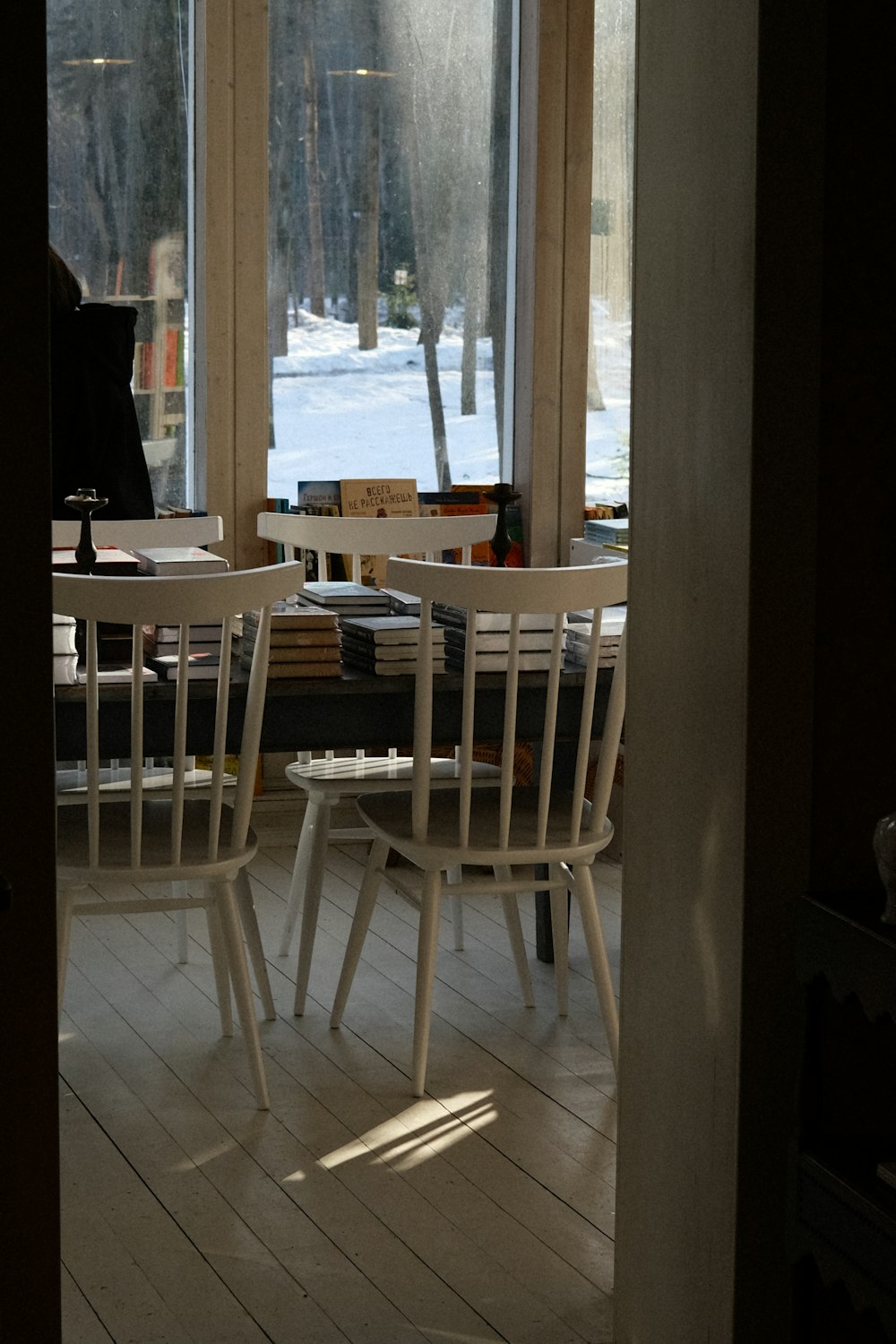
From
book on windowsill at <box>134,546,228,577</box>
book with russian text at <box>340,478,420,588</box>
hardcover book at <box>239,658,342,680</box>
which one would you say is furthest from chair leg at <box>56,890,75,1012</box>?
book with russian text at <box>340,478,420,588</box>

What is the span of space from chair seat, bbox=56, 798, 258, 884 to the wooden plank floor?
465mm

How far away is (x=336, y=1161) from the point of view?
293 cm

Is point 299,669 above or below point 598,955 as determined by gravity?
above

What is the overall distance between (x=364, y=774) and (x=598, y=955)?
2.58ft

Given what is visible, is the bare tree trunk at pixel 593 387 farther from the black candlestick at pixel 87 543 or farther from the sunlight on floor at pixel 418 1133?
the sunlight on floor at pixel 418 1133

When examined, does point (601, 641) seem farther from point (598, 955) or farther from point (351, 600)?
point (598, 955)

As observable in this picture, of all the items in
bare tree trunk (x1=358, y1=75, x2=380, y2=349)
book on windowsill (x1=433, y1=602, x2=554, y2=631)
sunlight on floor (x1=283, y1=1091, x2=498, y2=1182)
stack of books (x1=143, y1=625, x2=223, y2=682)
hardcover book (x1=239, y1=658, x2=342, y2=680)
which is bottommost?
sunlight on floor (x1=283, y1=1091, x2=498, y2=1182)

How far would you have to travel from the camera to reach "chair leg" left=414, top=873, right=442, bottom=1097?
3.21m

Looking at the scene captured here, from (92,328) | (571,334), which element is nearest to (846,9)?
(92,328)

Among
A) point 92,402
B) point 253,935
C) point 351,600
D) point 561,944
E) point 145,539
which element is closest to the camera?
point 253,935

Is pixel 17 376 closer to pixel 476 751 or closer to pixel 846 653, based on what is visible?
pixel 846 653

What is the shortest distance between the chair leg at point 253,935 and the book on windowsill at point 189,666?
17.0 inches

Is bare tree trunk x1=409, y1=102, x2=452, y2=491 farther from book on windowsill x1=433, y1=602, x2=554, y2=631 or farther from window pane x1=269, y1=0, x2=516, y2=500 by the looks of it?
book on windowsill x1=433, y1=602, x2=554, y2=631

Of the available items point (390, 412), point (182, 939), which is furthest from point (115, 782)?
point (390, 412)
